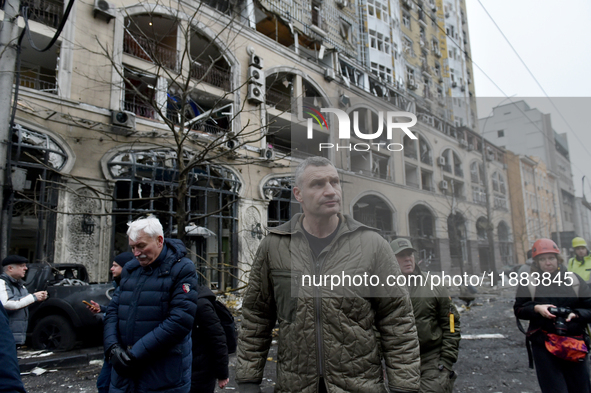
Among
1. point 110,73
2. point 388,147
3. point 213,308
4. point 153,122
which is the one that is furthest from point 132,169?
point 388,147

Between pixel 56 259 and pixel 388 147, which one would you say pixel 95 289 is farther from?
pixel 388 147

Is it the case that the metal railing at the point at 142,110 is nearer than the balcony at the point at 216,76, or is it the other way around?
the metal railing at the point at 142,110

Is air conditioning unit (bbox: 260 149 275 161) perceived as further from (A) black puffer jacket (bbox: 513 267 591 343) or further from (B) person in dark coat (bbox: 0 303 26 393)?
(B) person in dark coat (bbox: 0 303 26 393)

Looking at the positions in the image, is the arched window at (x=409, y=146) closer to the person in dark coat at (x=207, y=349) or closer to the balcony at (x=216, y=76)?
the person in dark coat at (x=207, y=349)

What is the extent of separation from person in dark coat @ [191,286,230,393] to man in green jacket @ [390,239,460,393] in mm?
1596

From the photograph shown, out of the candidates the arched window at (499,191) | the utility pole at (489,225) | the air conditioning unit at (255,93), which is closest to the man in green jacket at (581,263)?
the arched window at (499,191)

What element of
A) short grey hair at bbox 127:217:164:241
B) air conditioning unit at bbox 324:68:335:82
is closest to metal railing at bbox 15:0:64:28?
air conditioning unit at bbox 324:68:335:82

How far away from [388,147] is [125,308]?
7.58 ft

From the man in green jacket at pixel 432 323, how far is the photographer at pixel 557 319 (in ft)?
2.62

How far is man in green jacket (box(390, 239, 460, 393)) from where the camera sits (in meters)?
2.73

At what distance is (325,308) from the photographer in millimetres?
1886

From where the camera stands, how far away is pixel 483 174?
10.9 feet

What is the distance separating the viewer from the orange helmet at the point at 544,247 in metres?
2.93

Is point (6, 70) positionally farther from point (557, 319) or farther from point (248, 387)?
point (557, 319)
